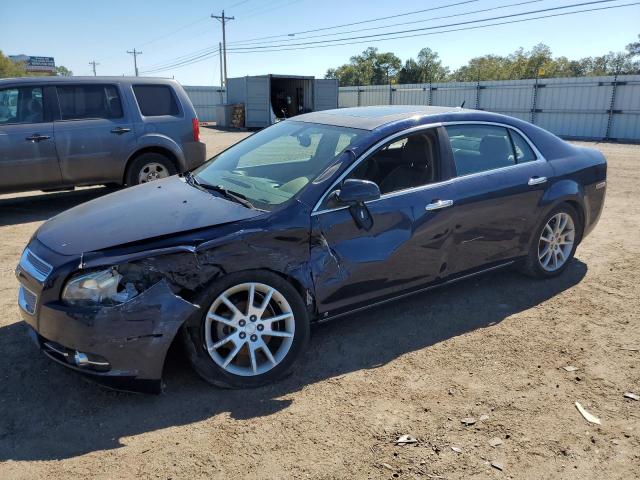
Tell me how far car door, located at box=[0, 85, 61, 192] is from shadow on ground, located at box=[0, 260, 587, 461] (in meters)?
4.00

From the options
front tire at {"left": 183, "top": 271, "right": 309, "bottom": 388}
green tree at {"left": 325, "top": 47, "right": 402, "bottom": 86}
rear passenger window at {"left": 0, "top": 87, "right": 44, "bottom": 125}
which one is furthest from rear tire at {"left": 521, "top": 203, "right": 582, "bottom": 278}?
green tree at {"left": 325, "top": 47, "right": 402, "bottom": 86}

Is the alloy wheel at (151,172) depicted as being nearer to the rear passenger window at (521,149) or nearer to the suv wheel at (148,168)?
the suv wheel at (148,168)

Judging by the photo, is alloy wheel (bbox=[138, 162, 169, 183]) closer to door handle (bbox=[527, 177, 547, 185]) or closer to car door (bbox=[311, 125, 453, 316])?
car door (bbox=[311, 125, 453, 316])

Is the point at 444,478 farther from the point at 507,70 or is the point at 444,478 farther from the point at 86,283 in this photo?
the point at 507,70

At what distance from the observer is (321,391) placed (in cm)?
308

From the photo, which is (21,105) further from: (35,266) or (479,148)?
(479,148)

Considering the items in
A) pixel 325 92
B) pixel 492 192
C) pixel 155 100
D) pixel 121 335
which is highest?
pixel 325 92

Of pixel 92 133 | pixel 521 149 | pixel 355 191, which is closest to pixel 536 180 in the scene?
pixel 521 149

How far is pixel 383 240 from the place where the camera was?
355 centimetres

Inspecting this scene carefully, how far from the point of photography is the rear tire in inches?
181

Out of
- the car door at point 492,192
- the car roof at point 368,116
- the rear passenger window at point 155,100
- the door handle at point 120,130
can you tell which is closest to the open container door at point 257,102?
the rear passenger window at point 155,100

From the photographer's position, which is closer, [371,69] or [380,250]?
[380,250]

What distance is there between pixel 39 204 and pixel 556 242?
7.79 meters

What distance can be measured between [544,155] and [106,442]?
4.17 m
